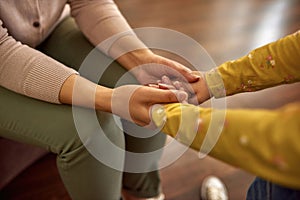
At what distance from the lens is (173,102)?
733 mm

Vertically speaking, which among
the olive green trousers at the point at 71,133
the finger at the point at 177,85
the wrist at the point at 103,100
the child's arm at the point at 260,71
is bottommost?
the olive green trousers at the point at 71,133

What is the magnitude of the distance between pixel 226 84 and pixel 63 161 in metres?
0.40

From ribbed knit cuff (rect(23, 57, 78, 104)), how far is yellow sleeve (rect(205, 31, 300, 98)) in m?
0.33

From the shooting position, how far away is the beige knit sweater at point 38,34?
768mm

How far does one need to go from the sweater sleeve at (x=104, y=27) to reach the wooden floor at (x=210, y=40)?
48 cm

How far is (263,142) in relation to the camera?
473 mm

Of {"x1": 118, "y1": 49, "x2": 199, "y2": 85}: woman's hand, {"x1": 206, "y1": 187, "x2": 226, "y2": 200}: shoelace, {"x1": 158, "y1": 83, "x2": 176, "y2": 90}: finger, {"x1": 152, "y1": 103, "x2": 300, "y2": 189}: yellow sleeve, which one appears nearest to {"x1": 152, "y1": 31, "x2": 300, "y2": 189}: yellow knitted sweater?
{"x1": 152, "y1": 103, "x2": 300, "y2": 189}: yellow sleeve

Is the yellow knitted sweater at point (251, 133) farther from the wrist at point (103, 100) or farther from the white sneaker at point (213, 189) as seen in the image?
the white sneaker at point (213, 189)

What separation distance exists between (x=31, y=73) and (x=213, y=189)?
0.66 meters

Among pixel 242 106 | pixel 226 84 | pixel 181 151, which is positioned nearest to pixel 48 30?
pixel 226 84

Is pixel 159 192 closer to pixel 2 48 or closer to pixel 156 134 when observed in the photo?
pixel 156 134

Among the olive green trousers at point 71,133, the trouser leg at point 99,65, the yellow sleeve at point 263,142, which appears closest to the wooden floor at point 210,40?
the trouser leg at point 99,65

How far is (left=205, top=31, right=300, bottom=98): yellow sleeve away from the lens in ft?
2.51

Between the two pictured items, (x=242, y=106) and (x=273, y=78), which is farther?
(x=242, y=106)
